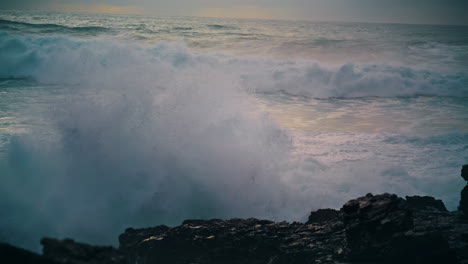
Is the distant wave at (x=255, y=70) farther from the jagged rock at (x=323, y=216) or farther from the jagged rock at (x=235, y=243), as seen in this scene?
the jagged rock at (x=235, y=243)

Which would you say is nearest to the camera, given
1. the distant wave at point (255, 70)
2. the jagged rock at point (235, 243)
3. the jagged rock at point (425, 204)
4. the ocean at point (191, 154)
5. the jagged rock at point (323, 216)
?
the jagged rock at point (235, 243)

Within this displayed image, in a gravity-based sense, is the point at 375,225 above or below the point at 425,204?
below

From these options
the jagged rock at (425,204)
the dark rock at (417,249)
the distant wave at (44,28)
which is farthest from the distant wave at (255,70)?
the dark rock at (417,249)

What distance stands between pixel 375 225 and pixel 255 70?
1872 cm

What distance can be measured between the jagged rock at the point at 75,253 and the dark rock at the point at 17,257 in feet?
0.22

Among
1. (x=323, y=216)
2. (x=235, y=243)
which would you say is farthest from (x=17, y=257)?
(x=323, y=216)

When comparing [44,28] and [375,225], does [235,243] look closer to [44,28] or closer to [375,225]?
[375,225]

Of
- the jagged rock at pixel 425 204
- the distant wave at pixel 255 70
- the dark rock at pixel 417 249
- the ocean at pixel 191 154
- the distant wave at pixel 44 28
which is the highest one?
the distant wave at pixel 44 28

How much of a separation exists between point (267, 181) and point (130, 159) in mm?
2875

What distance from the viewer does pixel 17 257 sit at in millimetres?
2768

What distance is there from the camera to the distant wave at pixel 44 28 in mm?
25312

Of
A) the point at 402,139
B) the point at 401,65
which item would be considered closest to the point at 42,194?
the point at 402,139

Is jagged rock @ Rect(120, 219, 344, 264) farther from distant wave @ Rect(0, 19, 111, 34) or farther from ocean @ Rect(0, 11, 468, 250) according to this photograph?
distant wave @ Rect(0, 19, 111, 34)

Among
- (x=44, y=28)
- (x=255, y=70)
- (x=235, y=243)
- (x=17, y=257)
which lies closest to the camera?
(x=17, y=257)
